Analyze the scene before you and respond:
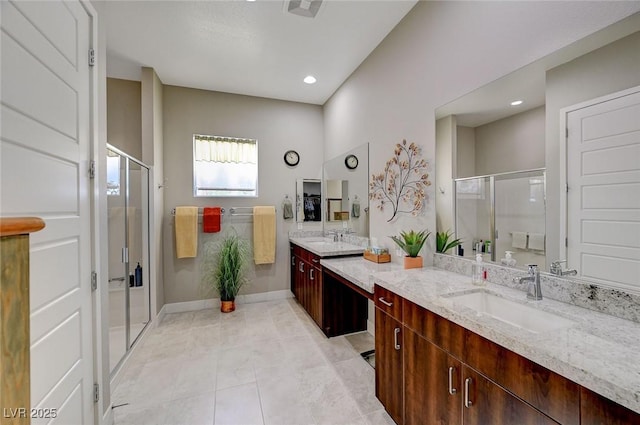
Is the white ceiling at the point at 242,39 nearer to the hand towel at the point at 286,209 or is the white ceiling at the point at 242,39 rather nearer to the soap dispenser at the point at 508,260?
the hand towel at the point at 286,209

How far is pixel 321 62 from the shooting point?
2.99 m

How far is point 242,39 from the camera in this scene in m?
2.58

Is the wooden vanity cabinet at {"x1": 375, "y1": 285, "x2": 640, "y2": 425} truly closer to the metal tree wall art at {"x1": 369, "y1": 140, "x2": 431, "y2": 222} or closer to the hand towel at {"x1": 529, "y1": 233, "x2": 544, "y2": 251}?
the hand towel at {"x1": 529, "y1": 233, "x2": 544, "y2": 251}

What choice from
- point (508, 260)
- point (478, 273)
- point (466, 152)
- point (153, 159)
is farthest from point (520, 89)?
point (153, 159)

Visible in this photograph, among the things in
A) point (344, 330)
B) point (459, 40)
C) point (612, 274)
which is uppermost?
point (459, 40)

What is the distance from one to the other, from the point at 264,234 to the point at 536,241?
10.2 feet

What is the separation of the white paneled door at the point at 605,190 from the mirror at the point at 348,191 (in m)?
1.87

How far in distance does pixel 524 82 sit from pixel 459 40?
0.61m

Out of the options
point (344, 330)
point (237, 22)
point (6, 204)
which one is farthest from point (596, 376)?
point (237, 22)

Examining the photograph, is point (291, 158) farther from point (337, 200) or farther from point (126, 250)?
point (126, 250)

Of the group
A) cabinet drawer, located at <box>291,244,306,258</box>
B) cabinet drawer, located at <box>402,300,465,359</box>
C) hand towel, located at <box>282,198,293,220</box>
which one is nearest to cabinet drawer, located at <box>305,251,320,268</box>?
cabinet drawer, located at <box>291,244,306,258</box>

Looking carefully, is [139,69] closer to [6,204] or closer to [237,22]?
[237,22]

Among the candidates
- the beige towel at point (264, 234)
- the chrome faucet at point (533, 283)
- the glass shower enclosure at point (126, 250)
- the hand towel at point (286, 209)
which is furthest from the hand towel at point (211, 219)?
the chrome faucet at point (533, 283)

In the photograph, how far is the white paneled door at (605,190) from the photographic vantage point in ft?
3.58
